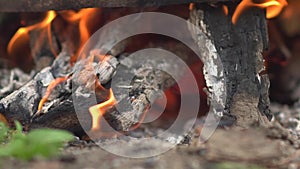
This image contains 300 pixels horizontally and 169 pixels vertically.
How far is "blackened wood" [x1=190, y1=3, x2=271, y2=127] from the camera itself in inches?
100

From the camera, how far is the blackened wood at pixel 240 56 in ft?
8.35

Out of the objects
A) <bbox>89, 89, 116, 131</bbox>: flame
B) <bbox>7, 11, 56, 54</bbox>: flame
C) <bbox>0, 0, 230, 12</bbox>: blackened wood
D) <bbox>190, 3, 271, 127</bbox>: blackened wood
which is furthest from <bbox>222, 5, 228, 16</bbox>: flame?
<bbox>7, 11, 56, 54</bbox>: flame

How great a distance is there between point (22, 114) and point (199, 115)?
3.34ft

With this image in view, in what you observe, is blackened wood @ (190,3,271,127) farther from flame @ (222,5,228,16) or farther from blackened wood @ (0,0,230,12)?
blackened wood @ (0,0,230,12)

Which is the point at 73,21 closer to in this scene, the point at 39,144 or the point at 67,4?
the point at 67,4

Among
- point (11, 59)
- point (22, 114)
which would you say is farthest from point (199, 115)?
point (11, 59)

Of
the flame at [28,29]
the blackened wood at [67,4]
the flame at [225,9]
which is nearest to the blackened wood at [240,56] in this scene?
the flame at [225,9]

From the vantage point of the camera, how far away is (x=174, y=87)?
3.02 meters

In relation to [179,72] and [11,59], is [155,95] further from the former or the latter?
[11,59]

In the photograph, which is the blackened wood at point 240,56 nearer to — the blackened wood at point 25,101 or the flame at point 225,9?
the flame at point 225,9

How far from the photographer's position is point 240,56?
8.49ft

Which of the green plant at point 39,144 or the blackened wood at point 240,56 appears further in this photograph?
the blackened wood at point 240,56

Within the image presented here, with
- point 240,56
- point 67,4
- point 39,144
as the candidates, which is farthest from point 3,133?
point 240,56

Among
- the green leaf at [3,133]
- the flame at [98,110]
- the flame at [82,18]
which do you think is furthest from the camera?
the flame at [82,18]
